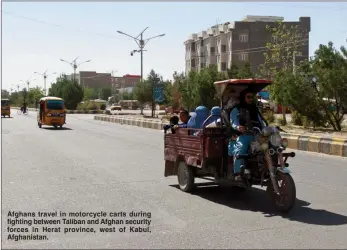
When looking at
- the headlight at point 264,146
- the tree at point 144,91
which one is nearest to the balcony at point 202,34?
the tree at point 144,91

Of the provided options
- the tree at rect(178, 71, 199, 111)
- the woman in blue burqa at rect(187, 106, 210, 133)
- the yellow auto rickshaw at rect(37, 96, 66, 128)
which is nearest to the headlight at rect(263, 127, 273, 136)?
the woman in blue burqa at rect(187, 106, 210, 133)

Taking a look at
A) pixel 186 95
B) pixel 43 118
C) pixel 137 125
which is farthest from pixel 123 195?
pixel 186 95

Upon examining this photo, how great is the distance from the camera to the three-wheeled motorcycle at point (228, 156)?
6883 millimetres

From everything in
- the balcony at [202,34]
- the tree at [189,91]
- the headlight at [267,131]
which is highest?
the balcony at [202,34]

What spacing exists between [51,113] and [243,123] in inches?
981

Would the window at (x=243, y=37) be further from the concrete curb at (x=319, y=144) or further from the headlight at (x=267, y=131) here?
the headlight at (x=267, y=131)

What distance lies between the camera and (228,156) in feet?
25.2

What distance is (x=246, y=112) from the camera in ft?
24.9

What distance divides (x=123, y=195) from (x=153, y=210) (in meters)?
1.27

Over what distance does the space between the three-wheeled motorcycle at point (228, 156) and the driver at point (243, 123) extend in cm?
8

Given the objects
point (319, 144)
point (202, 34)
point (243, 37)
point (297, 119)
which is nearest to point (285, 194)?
point (319, 144)

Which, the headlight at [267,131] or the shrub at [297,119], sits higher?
the headlight at [267,131]

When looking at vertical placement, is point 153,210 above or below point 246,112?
below

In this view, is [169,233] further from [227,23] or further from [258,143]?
[227,23]
